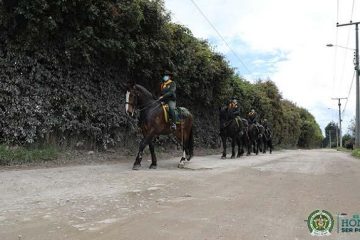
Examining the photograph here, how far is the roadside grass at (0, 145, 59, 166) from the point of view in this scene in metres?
11.9

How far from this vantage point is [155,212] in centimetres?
707

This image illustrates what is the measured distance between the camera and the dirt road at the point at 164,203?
598 centimetres

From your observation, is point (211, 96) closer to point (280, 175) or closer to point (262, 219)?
point (280, 175)

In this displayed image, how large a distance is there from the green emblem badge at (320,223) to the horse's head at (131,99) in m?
7.22

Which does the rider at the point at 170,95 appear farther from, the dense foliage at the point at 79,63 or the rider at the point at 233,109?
the rider at the point at 233,109

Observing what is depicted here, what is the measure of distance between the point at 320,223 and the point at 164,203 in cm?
271

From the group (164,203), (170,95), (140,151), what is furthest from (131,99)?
(164,203)

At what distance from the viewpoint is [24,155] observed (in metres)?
12.4

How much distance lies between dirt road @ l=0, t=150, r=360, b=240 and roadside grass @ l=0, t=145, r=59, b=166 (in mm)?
985

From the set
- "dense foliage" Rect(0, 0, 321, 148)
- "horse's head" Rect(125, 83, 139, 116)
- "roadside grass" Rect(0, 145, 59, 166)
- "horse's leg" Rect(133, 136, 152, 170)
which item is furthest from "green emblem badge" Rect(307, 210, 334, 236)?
"dense foliage" Rect(0, 0, 321, 148)

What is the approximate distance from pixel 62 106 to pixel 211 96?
40.9ft

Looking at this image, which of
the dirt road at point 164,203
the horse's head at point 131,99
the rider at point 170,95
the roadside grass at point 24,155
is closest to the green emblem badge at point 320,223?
the dirt road at point 164,203

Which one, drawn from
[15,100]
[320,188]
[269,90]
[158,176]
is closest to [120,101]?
[15,100]

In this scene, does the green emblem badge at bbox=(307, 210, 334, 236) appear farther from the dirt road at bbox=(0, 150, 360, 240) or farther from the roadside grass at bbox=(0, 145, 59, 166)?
the roadside grass at bbox=(0, 145, 59, 166)
